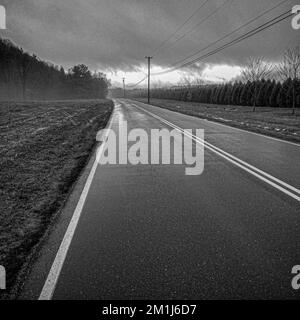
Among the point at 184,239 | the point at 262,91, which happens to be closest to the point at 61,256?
the point at 184,239

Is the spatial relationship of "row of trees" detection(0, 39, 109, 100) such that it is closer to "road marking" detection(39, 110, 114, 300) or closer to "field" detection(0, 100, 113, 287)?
"field" detection(0, 100, 113, 287)

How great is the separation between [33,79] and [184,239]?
93888 millimetres

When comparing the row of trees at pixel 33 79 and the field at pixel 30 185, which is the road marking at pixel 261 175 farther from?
the row of trees at pixel 33 79

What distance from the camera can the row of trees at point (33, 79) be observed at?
7912cm

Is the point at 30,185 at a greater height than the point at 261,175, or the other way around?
the point at 261,175

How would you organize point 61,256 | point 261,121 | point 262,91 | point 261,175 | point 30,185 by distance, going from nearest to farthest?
point 61,256, point 30,185, point 261,175, point 261,121, point 262,91

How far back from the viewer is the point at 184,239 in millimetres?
3971

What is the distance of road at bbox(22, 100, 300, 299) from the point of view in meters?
3.01

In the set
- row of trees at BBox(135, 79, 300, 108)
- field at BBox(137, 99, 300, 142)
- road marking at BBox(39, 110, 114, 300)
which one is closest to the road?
road marking at BBox(39, 110, 114, 300)

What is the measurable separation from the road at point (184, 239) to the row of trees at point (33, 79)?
80.1m

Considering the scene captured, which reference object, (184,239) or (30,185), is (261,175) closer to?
(184,239)

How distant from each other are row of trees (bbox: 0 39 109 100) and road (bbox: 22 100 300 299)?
8011 centimetres

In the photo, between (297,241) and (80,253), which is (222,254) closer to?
(297,241)
